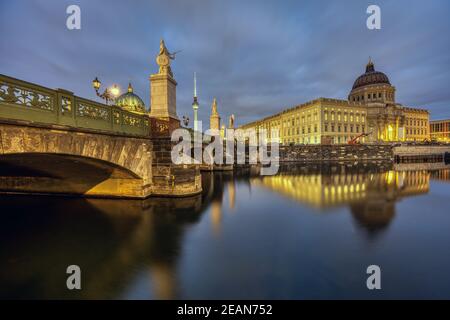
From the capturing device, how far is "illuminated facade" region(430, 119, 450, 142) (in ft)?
391

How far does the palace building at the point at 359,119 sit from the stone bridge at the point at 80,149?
216 ft

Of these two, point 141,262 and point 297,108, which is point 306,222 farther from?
point 297,108

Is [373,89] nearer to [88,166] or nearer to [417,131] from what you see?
[417,131]

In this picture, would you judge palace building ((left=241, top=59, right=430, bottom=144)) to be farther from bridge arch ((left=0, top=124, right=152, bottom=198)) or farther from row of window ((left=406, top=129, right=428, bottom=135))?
bridge arch ((left=0, top=124, right=152, bottom=198))

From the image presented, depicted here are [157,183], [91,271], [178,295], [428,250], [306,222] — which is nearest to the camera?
[178,295]

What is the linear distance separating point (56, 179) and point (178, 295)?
14022mm

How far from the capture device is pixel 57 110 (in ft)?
22.7

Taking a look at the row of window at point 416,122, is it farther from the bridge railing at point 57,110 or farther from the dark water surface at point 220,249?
the bridge railing at point 57,110

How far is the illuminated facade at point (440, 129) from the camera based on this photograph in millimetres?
119312

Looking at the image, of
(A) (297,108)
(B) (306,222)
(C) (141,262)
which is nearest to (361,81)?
(A) (297,108)

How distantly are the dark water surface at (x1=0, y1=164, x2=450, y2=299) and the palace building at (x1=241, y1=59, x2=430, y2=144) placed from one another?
6528cm

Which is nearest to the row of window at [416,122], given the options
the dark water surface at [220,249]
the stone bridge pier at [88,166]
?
the dark water surface at [220,249]

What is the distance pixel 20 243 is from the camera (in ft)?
23.7

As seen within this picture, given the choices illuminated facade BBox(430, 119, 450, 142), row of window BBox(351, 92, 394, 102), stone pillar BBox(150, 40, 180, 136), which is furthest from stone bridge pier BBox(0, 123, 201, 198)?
illuminated facade BBox(430, 119, 450, 142)
